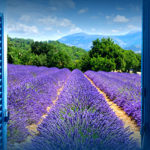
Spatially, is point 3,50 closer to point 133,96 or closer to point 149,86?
point 149,86

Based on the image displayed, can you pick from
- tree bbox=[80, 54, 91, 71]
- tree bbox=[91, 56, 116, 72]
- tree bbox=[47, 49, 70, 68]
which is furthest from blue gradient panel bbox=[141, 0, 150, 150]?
tree bbox=[47, 49, 70, 68]

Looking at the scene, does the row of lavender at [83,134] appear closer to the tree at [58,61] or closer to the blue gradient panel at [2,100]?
the blue gradient panel at [2,100]

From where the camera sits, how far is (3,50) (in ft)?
5.22

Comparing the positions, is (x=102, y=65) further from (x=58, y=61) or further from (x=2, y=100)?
(x=2, y=100)

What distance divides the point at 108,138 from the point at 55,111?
934 mm

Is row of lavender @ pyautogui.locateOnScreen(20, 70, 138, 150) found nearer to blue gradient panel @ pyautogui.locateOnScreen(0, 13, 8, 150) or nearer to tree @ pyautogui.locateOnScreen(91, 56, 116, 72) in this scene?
blue gradient panel @ pyautogui.locateOnScreen(0, 13, 8, 150)

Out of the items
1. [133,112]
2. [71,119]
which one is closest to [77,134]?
[71,119]

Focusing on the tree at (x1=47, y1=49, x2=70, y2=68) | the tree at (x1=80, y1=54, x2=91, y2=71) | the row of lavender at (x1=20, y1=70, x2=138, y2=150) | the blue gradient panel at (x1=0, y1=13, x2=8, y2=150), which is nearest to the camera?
the blue gradient panel at (x1=0, y1=13, x2=8, y2=150)

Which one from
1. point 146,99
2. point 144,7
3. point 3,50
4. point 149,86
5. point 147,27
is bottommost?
point 146,99

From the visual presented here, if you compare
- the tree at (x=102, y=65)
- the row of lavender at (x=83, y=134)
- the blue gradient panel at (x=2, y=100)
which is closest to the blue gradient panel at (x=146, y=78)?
the row of lavender at (x=83, y=134)

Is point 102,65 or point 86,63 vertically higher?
point 86,63

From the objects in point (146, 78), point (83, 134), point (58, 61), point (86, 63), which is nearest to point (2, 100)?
point (83, 134)

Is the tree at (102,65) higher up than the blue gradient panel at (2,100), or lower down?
higher up

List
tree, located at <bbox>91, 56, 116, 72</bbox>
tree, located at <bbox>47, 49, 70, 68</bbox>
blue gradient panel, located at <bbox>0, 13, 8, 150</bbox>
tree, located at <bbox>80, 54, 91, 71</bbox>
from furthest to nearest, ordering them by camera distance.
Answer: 1. tree, located at <bbox>47, 49, 70, 68</bbox>
2. tree, located at <bbox>80, 54, 91, 71</bbox>
3. tree, located at <bbox>91, 56, 116, 72</bbox>
4. blue gradient panel, located at <bbox>0, 13, 8, 150</bbox>
